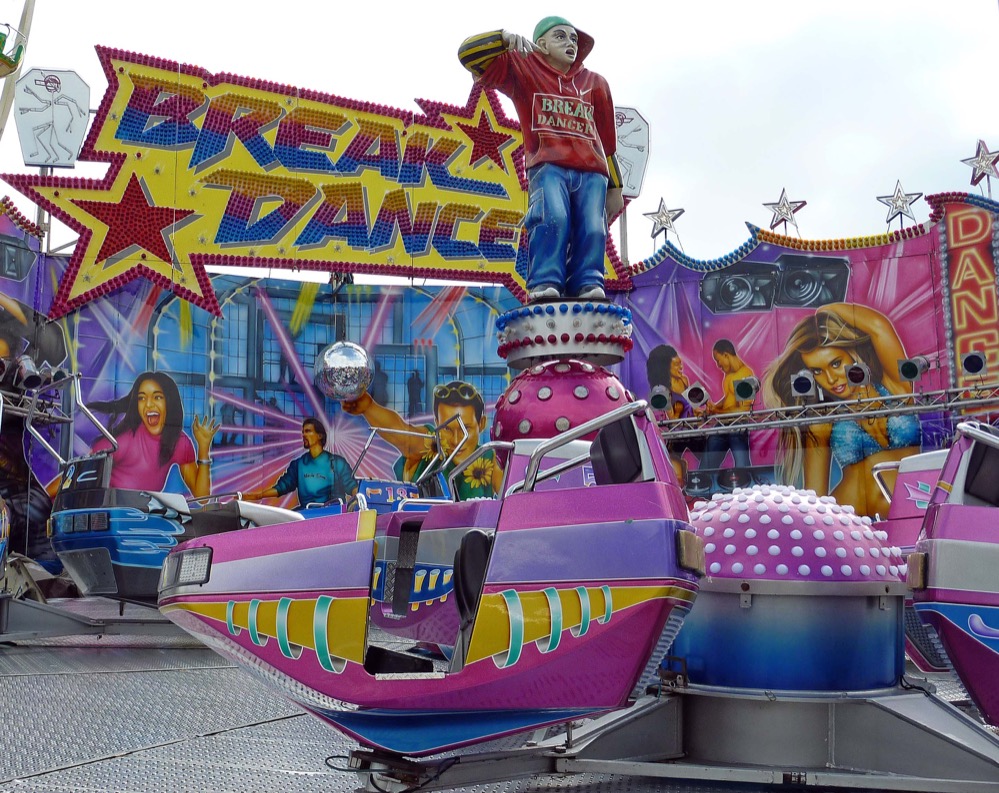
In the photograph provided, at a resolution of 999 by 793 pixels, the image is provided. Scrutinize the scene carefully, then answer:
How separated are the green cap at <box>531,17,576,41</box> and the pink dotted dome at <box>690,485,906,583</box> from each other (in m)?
2.79

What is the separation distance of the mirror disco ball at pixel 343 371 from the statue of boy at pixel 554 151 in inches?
365

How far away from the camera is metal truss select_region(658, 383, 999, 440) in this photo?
13625mm

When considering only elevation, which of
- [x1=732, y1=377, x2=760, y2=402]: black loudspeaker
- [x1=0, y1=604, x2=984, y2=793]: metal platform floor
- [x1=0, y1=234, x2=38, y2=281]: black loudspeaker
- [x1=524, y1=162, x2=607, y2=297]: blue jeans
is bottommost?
[x1=0, y1=604, x2=984, y2=793]: metal platform floor

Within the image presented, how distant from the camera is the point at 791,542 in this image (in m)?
3.41

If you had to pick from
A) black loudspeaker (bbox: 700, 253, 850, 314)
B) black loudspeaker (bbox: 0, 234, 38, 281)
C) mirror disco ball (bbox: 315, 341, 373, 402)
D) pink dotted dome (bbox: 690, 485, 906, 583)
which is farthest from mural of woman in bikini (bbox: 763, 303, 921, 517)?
pink dotted dome (bbox: 690, 485, 906, 583)

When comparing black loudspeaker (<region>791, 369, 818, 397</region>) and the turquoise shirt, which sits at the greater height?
black loudspeaker (<region>791, 369, 818, 397</region>)

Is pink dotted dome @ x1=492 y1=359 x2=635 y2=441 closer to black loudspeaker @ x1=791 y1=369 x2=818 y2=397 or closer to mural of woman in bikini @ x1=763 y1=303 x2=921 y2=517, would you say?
black loudspeaker @ x1=791 y1=369 x2=818 y2=397

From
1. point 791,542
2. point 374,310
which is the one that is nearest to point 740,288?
point 374,310

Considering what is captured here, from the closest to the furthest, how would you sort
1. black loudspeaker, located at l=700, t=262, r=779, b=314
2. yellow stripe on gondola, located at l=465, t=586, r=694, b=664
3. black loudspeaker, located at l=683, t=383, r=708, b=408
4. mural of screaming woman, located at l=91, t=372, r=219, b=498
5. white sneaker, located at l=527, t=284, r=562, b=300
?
yellow stripe on gondola, located at l=465, t=586, r=694, b=664 < white sneaker, located at l=527, t=284, r=562, b=300 < mural of screaming woman, located at l=91, t=372, r=219, b=498 < black loudspeaker, located at l=683, t=383, r=708, b=408 < black loudspeaker, located at l=700, t=262, r=779, b=314

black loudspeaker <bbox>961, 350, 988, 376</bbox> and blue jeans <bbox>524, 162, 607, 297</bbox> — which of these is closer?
blue jeans <bbox>524, 162, 607, 297</bbox>

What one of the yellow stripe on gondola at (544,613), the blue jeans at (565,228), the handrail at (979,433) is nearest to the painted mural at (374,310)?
the blue jeans at (565,228)

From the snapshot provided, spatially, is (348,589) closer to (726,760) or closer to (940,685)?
(726,760)

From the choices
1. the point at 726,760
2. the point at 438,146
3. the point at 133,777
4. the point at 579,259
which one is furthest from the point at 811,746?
the point at 438,146

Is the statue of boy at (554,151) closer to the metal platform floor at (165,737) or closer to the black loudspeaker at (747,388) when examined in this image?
the metal platform floor at (165,737)
